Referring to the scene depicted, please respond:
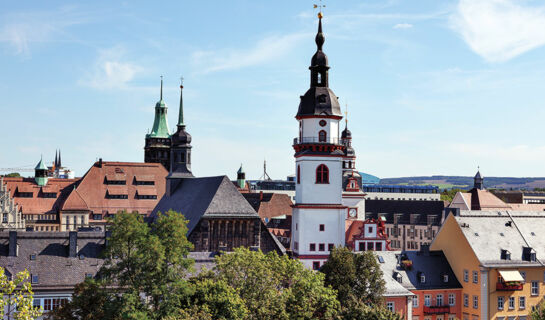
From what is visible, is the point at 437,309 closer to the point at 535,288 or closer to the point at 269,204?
the point at 535,288

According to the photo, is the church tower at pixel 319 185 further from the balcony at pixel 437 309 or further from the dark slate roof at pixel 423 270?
the balcony at pixel 437 309

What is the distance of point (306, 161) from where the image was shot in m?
80.2

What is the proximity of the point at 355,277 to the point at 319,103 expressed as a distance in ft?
75.5

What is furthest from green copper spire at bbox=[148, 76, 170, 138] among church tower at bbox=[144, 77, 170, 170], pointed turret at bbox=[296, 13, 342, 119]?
pointed turret at bbox=[296, 13, 342, 119]

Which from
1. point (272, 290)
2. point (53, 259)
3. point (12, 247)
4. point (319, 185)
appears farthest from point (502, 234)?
point (12, 247)

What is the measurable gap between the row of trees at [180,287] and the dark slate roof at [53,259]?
316 inches

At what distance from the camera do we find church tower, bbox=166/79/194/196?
107375mm

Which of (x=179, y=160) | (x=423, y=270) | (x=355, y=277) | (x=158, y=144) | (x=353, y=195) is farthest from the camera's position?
(x=158, y=144)

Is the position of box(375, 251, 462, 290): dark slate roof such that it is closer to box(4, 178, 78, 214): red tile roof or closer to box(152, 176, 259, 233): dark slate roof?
box(152, 176, 259, 233): dark slate roof

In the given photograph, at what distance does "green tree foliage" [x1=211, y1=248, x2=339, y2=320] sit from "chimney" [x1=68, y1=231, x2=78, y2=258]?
54.0 ft

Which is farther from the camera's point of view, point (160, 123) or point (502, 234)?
point (160, 123)

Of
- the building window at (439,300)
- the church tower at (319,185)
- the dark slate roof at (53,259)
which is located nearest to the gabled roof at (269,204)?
the church tower at (319,185)

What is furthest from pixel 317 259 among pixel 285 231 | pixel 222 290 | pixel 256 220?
pixel 285 231

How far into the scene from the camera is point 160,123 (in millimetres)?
180375
